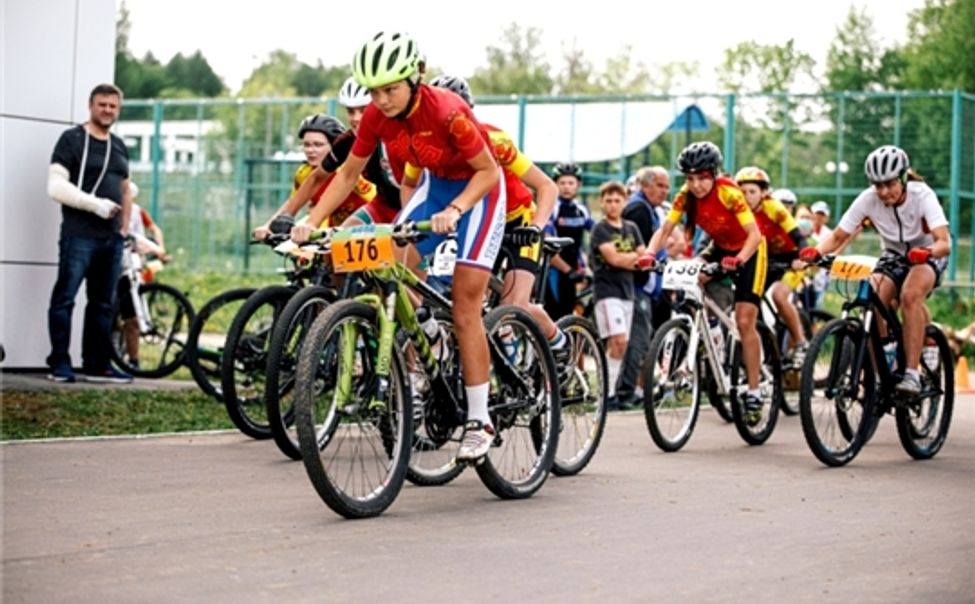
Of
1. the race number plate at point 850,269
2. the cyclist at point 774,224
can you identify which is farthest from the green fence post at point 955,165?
the race number plate at point 850,269

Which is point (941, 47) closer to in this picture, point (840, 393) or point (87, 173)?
point (87, 173)

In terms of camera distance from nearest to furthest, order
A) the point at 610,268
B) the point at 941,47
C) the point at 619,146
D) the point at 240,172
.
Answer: the point at 610,268, the point at 619,146, the point at 240,172, the point at 941,47

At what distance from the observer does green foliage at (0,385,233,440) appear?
11414 mm

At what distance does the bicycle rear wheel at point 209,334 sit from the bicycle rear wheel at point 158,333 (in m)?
2.17

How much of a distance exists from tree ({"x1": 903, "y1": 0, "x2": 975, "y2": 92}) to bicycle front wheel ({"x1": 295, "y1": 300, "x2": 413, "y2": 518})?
2983cm

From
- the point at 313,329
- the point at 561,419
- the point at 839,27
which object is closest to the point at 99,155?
the point at 561,419

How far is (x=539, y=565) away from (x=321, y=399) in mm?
1909

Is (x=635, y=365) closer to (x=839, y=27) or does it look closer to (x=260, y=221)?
(x=260, y=221)

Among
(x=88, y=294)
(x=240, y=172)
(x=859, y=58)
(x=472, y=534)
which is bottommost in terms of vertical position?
(x=472, y=534)

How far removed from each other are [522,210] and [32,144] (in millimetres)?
6094

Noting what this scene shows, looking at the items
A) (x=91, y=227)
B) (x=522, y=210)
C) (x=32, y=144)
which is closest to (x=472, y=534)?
(x=522, y=210)

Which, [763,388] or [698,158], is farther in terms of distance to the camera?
[763,388]

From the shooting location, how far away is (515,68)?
3263 inches

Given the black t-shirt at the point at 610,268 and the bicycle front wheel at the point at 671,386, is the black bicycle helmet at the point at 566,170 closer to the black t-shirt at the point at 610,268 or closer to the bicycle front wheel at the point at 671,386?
the black t-shirt at the point at 610,268
